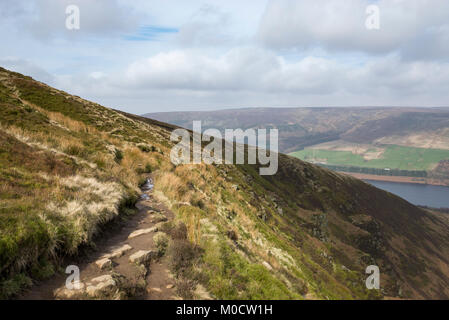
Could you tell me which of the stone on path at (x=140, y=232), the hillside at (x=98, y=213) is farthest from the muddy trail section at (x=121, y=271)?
the hillside at (x=98, y=213)

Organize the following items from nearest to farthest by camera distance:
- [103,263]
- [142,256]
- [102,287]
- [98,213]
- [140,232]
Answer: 1. [102,287]
2. [103,263]
3. [142,256]
4. [98,213]
5. [140,232]

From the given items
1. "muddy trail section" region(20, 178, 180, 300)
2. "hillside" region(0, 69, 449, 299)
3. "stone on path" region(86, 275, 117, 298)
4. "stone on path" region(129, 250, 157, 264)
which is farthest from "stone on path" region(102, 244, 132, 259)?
"stone on path" region(86, 275, 117, 298)

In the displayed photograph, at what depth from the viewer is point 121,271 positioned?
21.9 ft

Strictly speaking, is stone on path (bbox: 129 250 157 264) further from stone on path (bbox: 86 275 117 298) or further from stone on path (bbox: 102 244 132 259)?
stone on path (bbox: 86 275 117 298)

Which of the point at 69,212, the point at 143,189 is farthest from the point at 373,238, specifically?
the point at 69,212

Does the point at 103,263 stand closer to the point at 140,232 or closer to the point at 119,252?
the point at 119,252

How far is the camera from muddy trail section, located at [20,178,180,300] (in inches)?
215

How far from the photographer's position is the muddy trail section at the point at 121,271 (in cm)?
545

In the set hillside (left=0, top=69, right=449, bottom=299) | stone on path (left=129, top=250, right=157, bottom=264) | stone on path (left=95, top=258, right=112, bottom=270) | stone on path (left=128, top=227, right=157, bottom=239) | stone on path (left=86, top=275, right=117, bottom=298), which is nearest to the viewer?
stone on path (left=86, top=275, right=117, bottom=298)

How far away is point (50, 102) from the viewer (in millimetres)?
31547

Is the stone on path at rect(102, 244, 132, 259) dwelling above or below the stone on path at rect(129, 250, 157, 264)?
above

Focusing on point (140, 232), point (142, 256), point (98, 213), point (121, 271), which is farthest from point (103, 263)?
point (140, 232)

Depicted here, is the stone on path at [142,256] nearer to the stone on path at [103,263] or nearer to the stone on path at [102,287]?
the stone on path at [103,263]
